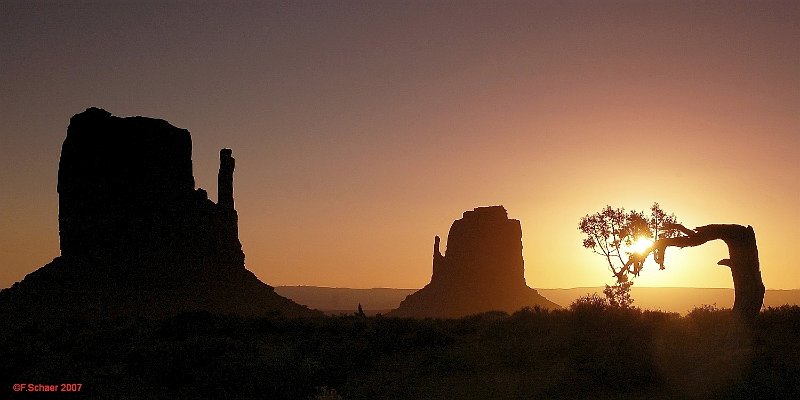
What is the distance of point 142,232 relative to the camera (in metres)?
67.0

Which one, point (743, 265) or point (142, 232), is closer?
point (743, 265)

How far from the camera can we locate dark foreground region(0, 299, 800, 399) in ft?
56.0

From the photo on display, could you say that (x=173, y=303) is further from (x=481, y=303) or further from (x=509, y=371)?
(x=481, y=303)

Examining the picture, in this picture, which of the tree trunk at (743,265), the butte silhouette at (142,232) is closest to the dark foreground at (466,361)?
the tree trunk at (743,265)

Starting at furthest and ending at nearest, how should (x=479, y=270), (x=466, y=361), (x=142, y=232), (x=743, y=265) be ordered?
1. (x=479, y=270)
2. (x=142, y=232)
3. (x=743, y=265)
4. (x=466, y=361)

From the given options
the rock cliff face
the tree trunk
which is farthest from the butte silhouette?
the rock cliff face

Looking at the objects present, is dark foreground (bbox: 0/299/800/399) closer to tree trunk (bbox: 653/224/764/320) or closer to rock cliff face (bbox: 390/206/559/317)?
tree trunk (bbox: 653/224/764/320)

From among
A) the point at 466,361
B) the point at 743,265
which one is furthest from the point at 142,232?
the point at 743,265

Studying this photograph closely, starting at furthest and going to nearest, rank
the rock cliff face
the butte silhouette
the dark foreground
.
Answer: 1. the rock cliff face
2. the butte silhouette
3. the dark foreground

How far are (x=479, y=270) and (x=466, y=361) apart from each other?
122350mm

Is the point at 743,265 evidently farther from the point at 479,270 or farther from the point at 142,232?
the point at 479,270

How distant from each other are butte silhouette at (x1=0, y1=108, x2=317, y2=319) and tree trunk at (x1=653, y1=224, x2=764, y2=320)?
4486cm

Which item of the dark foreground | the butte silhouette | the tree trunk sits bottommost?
the dark foreground

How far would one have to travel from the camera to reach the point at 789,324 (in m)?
21.9
